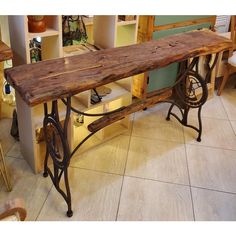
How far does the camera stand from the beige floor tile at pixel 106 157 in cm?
227

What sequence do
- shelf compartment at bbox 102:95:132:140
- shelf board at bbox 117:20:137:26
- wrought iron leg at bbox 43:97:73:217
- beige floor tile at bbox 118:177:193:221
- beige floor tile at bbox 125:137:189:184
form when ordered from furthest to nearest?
shelf compartment at bbox 102:95:132:140
beige floor tile at bbox 125:137:189:184
shelf board at bbox 117:20:137:26
beige floor tile at bbox 118:177:193:221
wrought iron leg at bbox 43:97:73:217

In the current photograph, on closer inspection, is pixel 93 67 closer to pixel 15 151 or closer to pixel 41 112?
pixel 41 112

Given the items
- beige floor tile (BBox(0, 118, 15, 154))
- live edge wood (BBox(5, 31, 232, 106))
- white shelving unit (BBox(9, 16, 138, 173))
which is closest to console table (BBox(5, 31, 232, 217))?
live edge wood (BBox(5, 31, 232, 106))

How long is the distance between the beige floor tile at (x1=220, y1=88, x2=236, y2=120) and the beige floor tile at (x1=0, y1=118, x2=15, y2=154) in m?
1.98

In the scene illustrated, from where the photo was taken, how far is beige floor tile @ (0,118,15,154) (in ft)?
7.91

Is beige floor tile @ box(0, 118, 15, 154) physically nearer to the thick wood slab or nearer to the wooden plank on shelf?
the thick wood slab

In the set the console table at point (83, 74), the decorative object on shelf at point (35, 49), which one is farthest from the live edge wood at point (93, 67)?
the decorative object on shelf at point (35, 49)

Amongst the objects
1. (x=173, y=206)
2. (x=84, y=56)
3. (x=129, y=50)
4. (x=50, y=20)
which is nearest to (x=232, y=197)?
(x=173, y=206)

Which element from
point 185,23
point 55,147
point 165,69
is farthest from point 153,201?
point 185,23

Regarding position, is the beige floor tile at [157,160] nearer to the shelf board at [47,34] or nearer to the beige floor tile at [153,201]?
the beige floor tile at [153,201]

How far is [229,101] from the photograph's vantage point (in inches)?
130

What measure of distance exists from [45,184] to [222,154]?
1.37 metres

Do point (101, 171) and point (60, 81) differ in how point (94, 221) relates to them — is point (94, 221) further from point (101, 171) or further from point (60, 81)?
point (60, 81)

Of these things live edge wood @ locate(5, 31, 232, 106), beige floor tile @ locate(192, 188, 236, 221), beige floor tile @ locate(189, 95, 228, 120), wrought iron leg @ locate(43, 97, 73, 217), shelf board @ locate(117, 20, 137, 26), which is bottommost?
beige floor tile @ locate(192, 188, 236, 221)
